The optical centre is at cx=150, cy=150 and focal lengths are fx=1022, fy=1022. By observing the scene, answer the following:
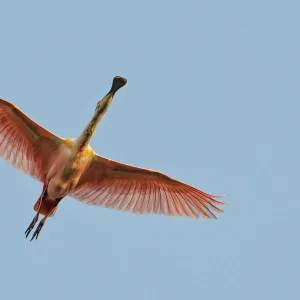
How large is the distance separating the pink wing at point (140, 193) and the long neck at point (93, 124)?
1.28m

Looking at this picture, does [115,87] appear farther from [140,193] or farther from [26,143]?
[140,193]

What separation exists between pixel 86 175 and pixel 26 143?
1.47 metres

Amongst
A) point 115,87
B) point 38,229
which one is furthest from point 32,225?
point 115,87

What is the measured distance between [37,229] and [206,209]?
11.9 feet

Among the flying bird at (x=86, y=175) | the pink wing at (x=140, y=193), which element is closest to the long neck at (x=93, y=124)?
the flying bird at (x=86, y=175)

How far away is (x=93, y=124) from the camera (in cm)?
2019

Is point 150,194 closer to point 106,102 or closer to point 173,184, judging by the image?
point 173,184

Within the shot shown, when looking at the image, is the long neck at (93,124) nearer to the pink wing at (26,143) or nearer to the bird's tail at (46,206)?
the pink wing at (26,143)

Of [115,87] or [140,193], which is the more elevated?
[115,87]

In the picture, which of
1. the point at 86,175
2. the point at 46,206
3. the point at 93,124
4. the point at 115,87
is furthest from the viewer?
the point at 86,175

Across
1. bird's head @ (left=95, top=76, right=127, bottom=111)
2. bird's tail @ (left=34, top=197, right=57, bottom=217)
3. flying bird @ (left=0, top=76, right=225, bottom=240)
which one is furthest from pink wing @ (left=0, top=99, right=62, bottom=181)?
bird's head @ (left=95, top=76, right=127, bottom=111)

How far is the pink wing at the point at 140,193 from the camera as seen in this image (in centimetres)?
2159

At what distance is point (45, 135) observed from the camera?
20734 millimetres

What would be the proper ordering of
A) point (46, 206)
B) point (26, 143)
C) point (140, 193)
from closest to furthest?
point (46, 206)
point (26, 143)
point (140, 193)
